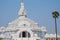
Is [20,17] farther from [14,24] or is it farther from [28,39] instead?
[28,39]

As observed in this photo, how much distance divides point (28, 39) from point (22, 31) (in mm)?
2718

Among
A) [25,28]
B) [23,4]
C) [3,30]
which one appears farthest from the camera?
[23,4]

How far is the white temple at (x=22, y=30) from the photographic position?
8481 centimetres

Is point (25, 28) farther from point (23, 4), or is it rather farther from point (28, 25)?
point (23, 4)

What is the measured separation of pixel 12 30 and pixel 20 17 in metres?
5.97

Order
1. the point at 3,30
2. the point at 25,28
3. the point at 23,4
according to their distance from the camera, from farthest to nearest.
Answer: the point at 23,4 < the point at 3,30 < the point at 25,28

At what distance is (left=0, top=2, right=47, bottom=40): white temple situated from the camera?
3339 inches

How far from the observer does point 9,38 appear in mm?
87125

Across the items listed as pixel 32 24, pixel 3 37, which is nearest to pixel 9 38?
pixel 3 37

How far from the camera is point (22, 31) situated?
85062 millimetres

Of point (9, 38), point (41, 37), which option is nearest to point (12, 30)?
point (9, 38)

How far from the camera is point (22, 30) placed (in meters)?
84.8

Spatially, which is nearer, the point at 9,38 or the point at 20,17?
the point at 9,38

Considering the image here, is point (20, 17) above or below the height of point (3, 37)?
above
